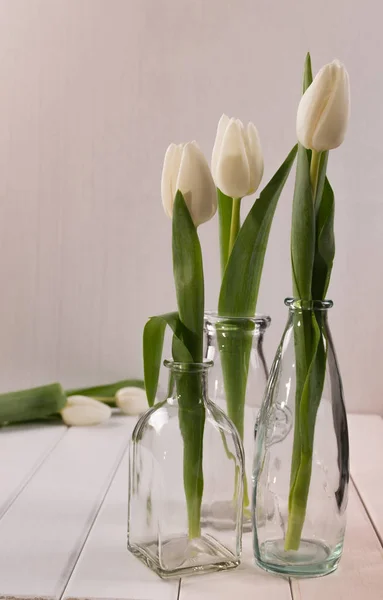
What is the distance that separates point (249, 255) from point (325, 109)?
0.14m

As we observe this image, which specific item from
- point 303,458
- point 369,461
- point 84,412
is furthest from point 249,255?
point 84,412

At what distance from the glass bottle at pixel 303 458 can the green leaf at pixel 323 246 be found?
1 cm

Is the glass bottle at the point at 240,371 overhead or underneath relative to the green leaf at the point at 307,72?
underneath

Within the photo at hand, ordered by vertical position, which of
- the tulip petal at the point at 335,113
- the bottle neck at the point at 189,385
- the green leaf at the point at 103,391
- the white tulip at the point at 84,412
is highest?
the tulip petal at the point at 335,113

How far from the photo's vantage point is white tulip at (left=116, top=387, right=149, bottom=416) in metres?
1.24

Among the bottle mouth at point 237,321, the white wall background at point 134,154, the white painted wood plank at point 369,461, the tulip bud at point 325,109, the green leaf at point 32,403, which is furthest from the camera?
the white wall background at point 134,154

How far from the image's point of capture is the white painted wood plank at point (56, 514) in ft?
1.90

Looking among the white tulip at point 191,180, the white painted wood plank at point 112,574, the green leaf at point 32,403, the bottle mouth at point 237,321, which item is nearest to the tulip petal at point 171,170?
the white tulip at point 191,180

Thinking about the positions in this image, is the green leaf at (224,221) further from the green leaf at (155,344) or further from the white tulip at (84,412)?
the white tulip at (84,412)

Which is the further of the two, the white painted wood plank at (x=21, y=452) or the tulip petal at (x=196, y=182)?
the white painted wood plank at (x=21, y=452)

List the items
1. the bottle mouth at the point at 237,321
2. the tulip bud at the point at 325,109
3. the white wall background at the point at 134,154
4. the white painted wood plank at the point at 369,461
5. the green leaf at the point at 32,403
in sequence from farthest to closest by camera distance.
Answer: the white wall background at the point at 134,154 → the green leaf at the point at 32,403 → the white painted wood plank at the point at 369,461 → the bottle mouth at the point at 237,321 → the tulip bud at the point at 325,109

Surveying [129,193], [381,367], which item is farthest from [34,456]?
[381,367]

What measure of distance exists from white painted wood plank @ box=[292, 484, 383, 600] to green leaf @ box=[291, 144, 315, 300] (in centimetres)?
21

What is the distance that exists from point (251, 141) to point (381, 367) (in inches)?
31.6
